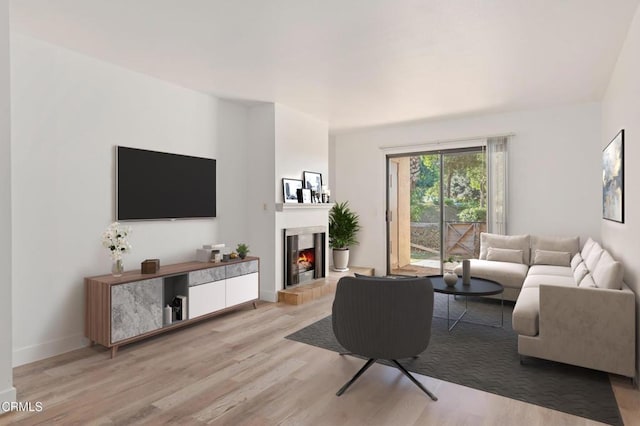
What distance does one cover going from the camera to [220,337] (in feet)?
12.4

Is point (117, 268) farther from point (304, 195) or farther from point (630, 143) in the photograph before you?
→ point (630, 143)

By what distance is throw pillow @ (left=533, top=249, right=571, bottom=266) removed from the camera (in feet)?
16.3

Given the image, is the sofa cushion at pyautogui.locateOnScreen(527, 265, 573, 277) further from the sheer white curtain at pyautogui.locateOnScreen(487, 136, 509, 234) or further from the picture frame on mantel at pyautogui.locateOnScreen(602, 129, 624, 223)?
the sheer white curtain at pyautogui.locateOnScreen(487, 136, 509, 234)

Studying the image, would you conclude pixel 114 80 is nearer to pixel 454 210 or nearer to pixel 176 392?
pixel 176 392

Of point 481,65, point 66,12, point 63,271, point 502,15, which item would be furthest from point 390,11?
point 63,271

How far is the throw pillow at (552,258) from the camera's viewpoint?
4973mm

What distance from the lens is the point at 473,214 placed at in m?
6.18

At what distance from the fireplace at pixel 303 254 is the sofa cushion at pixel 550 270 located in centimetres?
300

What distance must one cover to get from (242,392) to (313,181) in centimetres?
376

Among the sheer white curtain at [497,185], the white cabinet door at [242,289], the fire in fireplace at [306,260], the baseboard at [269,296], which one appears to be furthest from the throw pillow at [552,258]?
the white cabinet door at [242,289]

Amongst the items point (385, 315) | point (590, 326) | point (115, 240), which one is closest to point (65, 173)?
point (115, 240)

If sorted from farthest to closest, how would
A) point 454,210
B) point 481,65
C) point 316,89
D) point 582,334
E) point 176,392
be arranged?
1. point 454,210
2. point 316,89
3. point 481,65
4. point 582,334
5. point 176,392

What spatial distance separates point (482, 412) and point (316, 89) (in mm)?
3646

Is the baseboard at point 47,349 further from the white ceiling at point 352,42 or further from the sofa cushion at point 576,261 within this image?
the sofa cushion at point 576,261
